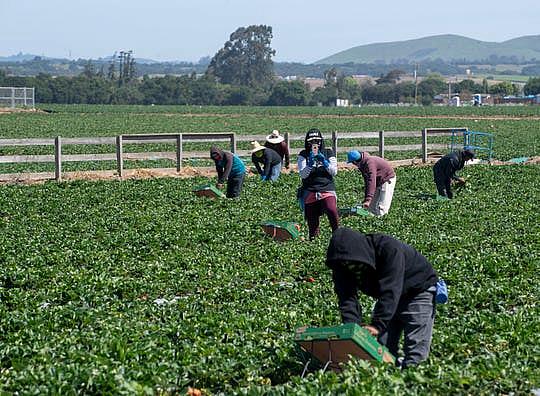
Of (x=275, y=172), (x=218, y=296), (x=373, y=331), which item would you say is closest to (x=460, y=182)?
(x=275, y=172)

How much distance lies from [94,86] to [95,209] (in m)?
112

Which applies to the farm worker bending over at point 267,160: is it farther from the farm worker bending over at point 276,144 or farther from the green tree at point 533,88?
the green tree at point 533,88

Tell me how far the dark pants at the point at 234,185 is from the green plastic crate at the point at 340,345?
1217 centimetres

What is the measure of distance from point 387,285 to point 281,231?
785 cm

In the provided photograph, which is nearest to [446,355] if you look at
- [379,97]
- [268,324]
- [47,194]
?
[268,324]

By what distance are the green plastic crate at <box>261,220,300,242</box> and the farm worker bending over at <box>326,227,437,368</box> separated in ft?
23.1

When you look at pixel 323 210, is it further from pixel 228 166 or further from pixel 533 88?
pixel 533 88

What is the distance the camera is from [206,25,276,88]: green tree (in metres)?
190

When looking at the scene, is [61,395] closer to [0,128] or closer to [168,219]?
[168,219]

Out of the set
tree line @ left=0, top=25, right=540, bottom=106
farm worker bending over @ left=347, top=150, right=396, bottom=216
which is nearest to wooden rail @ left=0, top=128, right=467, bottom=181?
farm worker bending over @ left=347, top=150, right=396, bottom=216

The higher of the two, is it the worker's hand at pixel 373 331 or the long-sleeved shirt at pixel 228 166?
the long-sleeved shirt at pixel 228 166

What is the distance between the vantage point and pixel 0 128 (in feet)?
171

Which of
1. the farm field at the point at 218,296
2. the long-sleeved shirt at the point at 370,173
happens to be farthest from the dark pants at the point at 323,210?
the long-sleeved shirt at the point at 370,173

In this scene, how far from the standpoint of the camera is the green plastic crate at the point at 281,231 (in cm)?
1467
